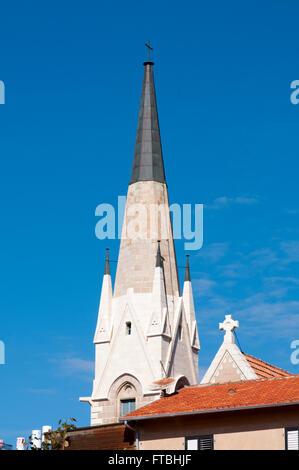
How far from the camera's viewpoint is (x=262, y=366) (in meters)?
52.7

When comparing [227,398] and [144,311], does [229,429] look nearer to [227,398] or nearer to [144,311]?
[227,398]

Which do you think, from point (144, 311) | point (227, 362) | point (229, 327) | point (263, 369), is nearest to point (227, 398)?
point (227, 362)

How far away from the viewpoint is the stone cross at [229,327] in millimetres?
49969

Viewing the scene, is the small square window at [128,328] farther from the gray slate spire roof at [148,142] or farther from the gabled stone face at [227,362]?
the gray slate spire roof at [148,142]

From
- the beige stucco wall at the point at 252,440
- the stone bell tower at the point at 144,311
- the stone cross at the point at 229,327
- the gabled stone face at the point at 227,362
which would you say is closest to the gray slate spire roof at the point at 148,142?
the stone bell tower at the point at 144,311

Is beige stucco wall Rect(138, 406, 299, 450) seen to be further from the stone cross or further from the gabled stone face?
the stone cross

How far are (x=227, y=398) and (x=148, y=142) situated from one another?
1111 inches

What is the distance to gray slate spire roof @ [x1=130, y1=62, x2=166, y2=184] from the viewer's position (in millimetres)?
61344

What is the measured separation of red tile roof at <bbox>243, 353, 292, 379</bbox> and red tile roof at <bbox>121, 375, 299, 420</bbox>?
11408 mm
